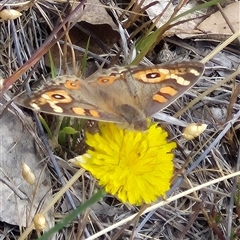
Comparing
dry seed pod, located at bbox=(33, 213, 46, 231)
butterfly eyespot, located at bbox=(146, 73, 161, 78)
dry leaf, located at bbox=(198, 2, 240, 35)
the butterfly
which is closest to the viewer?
dry seed pod, located at bbox=(33, 213, 46, 231)

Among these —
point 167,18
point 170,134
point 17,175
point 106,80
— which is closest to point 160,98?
point 106,80

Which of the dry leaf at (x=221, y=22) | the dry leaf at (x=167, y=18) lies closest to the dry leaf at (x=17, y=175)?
the dry leaf at (x=167, y=18)

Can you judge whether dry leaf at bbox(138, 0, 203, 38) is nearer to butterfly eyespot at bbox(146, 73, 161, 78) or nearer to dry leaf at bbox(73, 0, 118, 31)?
dry leaf at bbox(73, 0, 118, 31)

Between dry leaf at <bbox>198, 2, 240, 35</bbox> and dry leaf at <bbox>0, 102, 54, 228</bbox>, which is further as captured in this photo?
dry leaf at <bbox>198, 2, 240, 35</bbox>

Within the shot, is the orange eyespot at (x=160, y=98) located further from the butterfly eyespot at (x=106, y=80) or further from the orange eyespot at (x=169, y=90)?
the butterfly eyespot at (x=106, y=80)

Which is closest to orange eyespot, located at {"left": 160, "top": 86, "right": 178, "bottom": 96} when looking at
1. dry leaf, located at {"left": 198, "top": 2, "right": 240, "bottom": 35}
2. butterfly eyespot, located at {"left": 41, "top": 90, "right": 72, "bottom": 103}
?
butterfly eyespot, located at {"left": 41, "top": 90, "right": 72, "bottom": 103}

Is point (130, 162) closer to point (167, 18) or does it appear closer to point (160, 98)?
point (160, 98)

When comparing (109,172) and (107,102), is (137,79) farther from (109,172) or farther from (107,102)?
(109,172)
